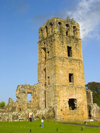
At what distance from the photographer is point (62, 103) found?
2106 centimetres

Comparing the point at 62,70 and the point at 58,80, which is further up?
the point at 62,70

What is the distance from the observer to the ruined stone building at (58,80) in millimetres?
21031

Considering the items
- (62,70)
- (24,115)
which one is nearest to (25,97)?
(24,115)

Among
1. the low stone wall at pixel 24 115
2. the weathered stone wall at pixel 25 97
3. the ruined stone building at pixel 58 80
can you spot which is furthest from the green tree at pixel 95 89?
the low stone wall at pixel 24 115

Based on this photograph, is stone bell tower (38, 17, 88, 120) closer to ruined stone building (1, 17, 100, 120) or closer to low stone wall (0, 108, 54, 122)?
ruined stone building (1, 17, 100, 120)

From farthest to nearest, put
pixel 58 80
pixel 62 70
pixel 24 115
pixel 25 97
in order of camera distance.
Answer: pixel 25 97 → pixel 62 70 → pixel 58 80 → pixel 24 115

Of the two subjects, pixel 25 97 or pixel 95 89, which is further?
pixel 95 89

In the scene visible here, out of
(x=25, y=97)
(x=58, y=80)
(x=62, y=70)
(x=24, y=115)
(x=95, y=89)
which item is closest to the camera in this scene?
(x=24, y=115)

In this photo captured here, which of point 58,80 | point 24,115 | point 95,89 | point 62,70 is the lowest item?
point 24,115

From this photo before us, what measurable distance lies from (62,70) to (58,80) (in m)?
1.32

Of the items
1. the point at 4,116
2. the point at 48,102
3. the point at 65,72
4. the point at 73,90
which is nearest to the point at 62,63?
the point at 65,72

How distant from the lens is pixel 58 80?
21516 millimetres

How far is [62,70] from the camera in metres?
22.1

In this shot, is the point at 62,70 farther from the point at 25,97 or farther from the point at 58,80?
the point at 25,97
